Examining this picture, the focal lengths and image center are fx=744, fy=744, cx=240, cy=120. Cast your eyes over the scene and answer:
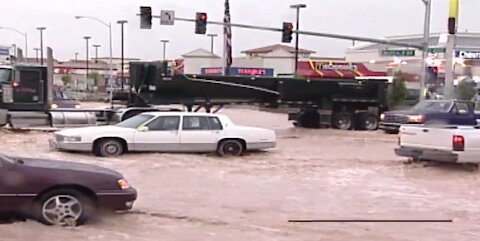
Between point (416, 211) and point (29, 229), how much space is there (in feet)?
20.6

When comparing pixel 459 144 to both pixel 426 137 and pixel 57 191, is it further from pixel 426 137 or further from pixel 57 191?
pixel 57 191

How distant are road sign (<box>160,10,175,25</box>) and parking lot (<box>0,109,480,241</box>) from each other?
42.2 feet

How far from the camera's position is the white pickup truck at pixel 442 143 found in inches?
651

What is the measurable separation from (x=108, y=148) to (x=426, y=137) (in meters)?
8.02

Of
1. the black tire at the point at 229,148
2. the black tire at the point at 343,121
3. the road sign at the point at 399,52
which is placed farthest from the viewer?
the road sign at the point at 399,52

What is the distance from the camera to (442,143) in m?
16.9

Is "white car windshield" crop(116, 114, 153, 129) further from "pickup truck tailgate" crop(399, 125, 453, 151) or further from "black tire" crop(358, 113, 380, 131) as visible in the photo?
"black tire" crop(358, 113, 380, 131)

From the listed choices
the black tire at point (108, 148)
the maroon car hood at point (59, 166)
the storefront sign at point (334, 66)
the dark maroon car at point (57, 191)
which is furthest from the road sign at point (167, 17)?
the storefront sign at point (334, 66)

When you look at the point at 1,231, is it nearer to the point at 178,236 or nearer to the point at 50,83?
the point at 178,236

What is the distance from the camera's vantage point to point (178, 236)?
30.6 ft

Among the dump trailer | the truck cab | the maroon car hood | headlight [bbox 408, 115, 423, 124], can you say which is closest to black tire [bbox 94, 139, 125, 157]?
the truck cab

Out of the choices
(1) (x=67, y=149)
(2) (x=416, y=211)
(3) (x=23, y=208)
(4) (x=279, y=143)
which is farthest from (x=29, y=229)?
(4) (x=279, y=143)

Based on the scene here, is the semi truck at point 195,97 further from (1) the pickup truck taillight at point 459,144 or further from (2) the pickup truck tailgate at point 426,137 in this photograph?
(1) the pickup truck taillight at point 459,144

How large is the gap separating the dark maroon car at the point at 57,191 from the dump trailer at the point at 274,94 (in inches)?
843
